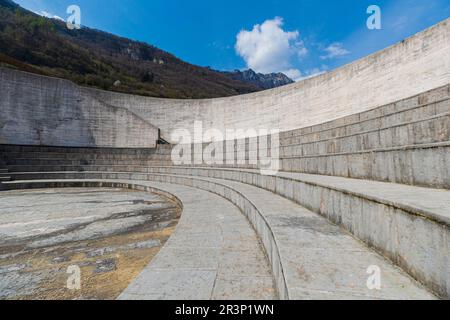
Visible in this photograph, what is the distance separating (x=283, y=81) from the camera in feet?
476

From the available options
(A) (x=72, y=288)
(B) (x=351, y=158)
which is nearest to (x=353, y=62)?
(B) (x=351, y=158)

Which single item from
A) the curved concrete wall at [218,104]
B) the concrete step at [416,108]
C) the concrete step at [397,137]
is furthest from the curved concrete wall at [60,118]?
the concrete step at [416,108]

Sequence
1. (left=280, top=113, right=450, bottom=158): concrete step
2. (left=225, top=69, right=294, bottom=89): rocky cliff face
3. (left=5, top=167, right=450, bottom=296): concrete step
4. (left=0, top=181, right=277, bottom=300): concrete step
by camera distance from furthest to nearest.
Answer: (left=225, top=69, right=294, bottom=89): rocky cliff face < (left=280, top=113, right=450, bottom=158): concrete step < (left=0, top=181, right=277, bottom=300): concrete step < (left=5, top=167, right=450, bottom=296): concrete step

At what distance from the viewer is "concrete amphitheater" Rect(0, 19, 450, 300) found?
3.96 ft

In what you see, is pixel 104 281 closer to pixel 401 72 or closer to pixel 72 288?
pixel 72 288

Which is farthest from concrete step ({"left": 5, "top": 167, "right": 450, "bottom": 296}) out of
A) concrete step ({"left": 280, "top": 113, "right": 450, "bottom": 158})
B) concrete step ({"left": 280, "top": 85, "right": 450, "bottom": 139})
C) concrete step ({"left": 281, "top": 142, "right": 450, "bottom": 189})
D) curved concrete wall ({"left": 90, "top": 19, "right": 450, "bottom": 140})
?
curved concrete wall ({"left": 90, "top": 19, "right": 450, "bottom": 140})

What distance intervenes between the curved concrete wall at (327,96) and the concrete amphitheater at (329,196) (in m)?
0.05

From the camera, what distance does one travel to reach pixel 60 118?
13.8 metres

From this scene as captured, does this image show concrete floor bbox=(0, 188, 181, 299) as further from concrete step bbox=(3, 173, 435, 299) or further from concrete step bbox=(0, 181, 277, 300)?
concrete step bbox=(3, 173, 435, 299)

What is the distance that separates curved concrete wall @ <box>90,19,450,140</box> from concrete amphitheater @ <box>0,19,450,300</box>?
5 centimetres

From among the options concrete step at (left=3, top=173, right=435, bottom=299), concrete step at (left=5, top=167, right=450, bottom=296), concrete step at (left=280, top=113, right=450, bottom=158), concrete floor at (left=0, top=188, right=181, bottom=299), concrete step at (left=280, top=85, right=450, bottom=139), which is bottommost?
concrete floor at (left=0, top=188, right=181, bottom=299)

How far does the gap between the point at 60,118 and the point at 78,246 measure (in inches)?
553

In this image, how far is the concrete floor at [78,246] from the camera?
1948mm

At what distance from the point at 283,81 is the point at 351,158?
15450cm
